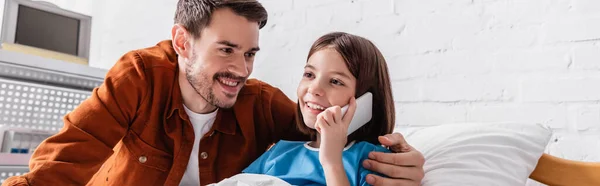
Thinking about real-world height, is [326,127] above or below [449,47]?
below

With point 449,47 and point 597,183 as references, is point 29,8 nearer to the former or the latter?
point 449,47

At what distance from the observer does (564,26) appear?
3.81 ft

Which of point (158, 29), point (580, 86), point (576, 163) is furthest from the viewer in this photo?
point (158, 29)

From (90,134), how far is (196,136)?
0.84ft

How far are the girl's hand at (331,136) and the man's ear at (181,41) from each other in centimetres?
50

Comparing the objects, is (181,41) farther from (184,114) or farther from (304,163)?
(304,163)

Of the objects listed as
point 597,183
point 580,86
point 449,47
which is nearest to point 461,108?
point 449,47

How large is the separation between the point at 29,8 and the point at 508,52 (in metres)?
1.51

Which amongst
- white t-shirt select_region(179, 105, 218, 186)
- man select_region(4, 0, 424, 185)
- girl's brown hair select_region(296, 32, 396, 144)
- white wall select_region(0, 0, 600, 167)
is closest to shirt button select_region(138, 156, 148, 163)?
man select_region(4, 0, 424, 185)

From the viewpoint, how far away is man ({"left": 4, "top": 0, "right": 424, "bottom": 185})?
1.11 meters

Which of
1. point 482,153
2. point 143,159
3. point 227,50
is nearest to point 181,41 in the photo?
point 227,50

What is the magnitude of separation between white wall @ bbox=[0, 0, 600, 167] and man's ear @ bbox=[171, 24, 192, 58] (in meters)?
0.49

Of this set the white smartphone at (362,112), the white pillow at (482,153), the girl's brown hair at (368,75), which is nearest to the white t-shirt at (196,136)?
the girl's brown hair at (368,75)

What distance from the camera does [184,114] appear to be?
4.01ft
